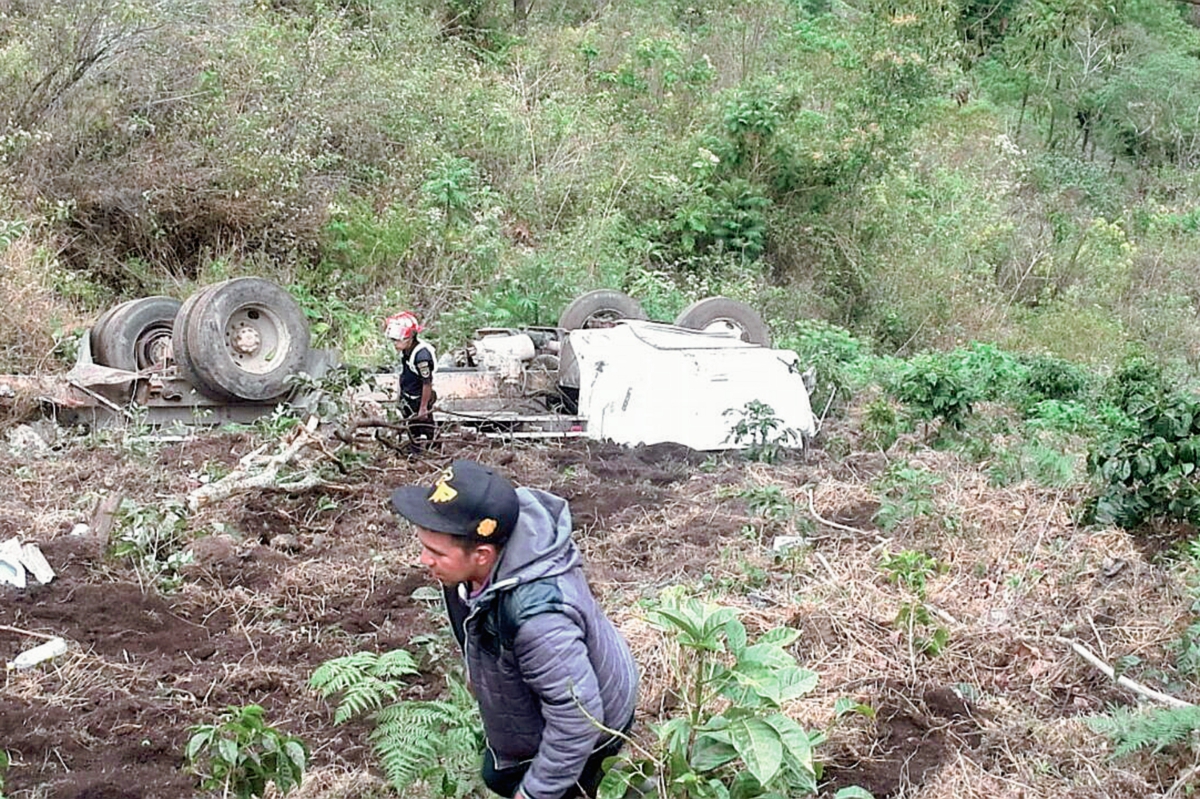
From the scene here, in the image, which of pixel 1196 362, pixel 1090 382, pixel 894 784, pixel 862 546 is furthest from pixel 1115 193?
pixel 894 784

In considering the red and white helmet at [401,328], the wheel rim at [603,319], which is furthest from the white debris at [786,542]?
the wheel rim at [603,319]

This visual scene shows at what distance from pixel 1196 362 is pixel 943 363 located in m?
6.49

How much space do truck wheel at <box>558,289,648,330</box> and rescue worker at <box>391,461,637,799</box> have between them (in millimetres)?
7148

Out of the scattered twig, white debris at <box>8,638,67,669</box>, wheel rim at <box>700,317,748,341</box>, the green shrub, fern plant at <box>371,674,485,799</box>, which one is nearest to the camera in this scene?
fern plant at <box>371,674,485,799</box>

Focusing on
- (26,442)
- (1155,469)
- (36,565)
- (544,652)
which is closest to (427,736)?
(544,652)

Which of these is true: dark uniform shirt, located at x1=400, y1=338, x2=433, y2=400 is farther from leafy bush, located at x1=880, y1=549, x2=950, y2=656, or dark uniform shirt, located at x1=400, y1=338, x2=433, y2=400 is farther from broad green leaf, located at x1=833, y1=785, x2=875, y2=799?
broad green leaf, located at x1=833, y1=785, x2=875, y2=799

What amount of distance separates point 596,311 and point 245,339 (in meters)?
2.95

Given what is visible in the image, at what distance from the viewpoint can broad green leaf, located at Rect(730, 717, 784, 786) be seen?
249 cm

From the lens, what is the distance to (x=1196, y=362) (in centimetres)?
1483

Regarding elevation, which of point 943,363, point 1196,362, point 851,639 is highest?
point 851,639

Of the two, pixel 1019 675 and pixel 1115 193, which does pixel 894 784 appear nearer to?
pixel 1019 675

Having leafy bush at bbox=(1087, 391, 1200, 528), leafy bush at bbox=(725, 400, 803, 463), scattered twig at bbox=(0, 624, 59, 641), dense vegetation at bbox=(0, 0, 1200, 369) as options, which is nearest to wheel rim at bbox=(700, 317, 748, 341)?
leafy bush at bbox=(725, 400, 803, 463)

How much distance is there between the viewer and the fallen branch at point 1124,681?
3830mm

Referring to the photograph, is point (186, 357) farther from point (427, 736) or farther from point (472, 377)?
point (427, 736)
